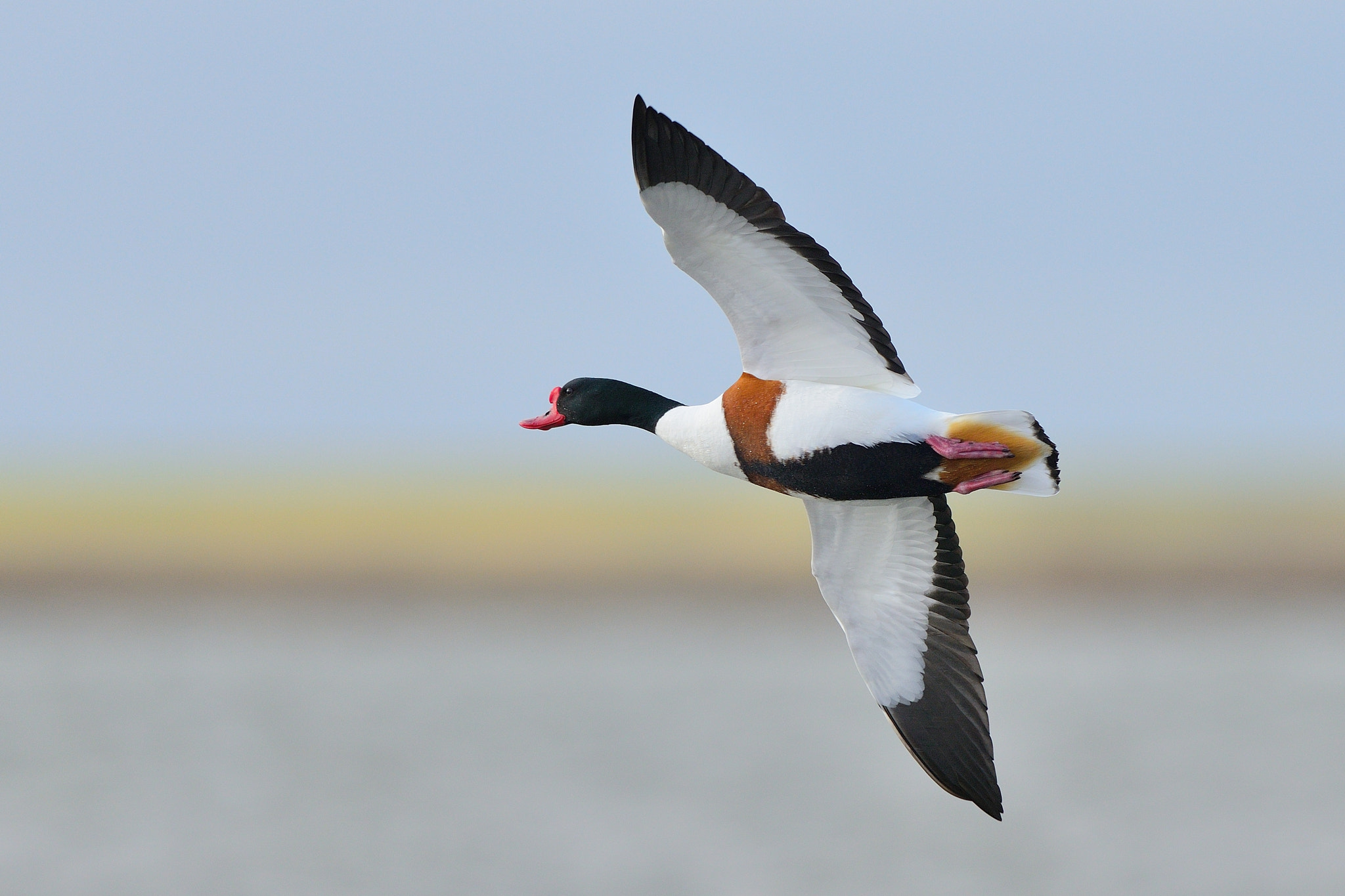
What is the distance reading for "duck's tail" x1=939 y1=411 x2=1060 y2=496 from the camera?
550cm

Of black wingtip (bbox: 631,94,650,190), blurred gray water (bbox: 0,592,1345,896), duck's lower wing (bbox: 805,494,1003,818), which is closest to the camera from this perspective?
black wingtip (bbox: 631,94,650,190)

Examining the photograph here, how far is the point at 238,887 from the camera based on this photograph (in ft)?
61.7

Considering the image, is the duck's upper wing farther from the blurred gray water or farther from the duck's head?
the blurred gray water

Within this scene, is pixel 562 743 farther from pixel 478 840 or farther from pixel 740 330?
pixel 740 330

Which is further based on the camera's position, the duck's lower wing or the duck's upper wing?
the duck's lower wing

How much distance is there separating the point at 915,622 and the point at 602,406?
1758 millimetres

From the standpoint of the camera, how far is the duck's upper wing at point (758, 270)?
5344mm

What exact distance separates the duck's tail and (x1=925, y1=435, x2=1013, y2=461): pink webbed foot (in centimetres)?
2

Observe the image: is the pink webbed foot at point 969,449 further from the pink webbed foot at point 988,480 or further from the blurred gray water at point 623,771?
the blurred gray water at point 623,771

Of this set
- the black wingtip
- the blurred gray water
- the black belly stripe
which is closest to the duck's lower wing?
the black belly stripe

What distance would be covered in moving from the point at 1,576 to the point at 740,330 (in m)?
26.2

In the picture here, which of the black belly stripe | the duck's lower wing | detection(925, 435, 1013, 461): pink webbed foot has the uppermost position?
detection(925, 435, 1013, 461): pink webbed foot

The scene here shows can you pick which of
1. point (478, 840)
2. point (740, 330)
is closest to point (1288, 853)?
point (478, 840)

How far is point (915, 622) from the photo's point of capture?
262 inches
